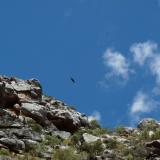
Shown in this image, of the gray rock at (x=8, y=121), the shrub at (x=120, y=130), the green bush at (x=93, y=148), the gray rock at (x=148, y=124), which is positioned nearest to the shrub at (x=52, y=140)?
the green bush at (x=93, y=148)

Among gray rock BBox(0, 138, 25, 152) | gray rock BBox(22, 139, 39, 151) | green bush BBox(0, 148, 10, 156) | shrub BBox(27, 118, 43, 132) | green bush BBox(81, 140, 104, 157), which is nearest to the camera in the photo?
green bush BBox(0, 148, 10, 156)

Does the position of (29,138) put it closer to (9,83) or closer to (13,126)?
(13,126)

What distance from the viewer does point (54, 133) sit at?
151 feet

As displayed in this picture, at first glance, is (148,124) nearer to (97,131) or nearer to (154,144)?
(97,131)

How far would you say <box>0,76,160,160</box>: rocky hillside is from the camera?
38.4 meters

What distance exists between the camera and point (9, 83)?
55.1 meters

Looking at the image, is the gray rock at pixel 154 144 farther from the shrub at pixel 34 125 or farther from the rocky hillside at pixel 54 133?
the shrub at pixel 34 125

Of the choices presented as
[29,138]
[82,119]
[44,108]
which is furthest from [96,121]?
[29,138]

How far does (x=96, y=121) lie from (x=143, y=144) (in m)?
11.9

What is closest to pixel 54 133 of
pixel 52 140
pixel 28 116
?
pixel 28 116

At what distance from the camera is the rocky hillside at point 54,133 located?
3844 centimetres

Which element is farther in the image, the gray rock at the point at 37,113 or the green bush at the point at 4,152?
the gray rock at the point at 37,113

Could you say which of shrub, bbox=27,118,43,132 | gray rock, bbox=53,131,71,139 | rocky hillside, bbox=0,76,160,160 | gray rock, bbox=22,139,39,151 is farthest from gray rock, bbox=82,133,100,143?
gray rock, bbox=22,139,39,151

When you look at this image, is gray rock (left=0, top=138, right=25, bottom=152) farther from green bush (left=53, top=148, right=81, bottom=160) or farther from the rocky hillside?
green bush (left=53, top=148, right=81, bottom=160)
